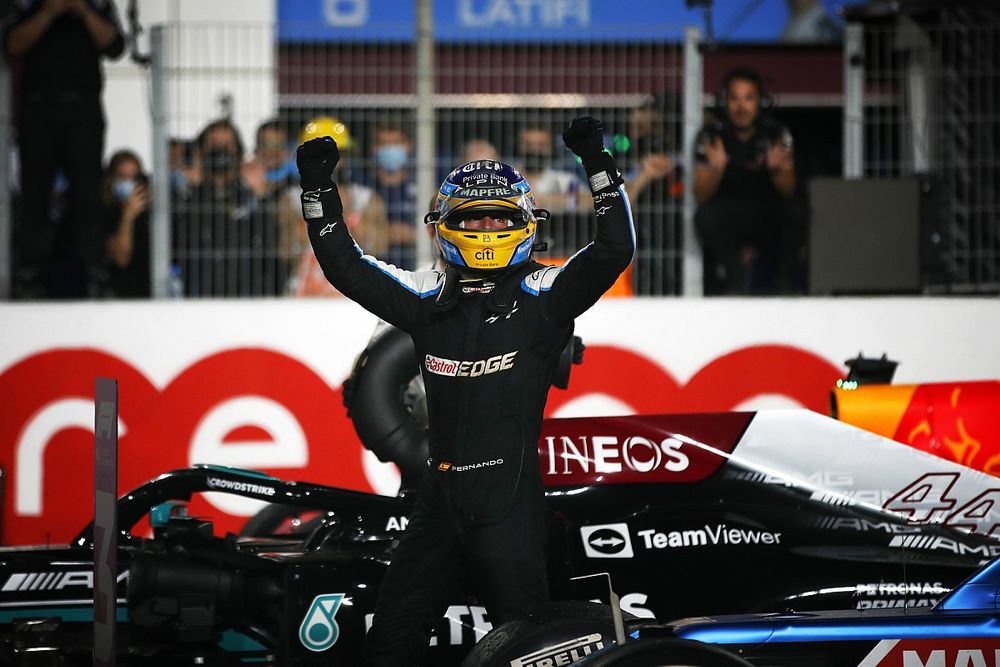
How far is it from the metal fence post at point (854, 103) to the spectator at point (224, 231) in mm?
3319

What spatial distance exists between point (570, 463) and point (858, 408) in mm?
1203

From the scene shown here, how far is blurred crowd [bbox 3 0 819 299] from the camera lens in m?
7.73

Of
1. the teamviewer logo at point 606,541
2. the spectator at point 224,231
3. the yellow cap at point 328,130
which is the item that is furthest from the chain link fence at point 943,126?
the teamviewer logo at point 606,541

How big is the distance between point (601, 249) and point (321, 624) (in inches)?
54.9

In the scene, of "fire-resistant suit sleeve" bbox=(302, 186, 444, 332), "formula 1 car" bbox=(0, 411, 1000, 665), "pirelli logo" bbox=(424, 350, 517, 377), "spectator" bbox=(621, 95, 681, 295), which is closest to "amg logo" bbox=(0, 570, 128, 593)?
"formula 1 car" bbox=(0, 411, 1000, 665)

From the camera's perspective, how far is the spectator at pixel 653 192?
7.77 meters

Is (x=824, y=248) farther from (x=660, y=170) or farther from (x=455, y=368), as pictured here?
(x=455, y=368)

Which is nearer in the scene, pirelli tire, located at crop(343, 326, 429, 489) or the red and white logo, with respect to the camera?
the red and white logo

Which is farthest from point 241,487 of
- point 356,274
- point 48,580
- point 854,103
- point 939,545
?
point 854,103

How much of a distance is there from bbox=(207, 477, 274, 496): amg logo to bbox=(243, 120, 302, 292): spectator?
3.24m

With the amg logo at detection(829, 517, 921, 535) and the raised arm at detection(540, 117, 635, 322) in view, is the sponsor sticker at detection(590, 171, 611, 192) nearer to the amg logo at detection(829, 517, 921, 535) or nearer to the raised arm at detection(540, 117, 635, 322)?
the raised arm at detection(540, 117, 635, 322)

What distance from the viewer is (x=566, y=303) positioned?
3803 mm

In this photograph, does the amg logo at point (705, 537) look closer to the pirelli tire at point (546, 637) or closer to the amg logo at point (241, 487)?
the pirelli tire at point (546, 637)

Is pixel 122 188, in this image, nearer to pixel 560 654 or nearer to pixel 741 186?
pixel 741 186
